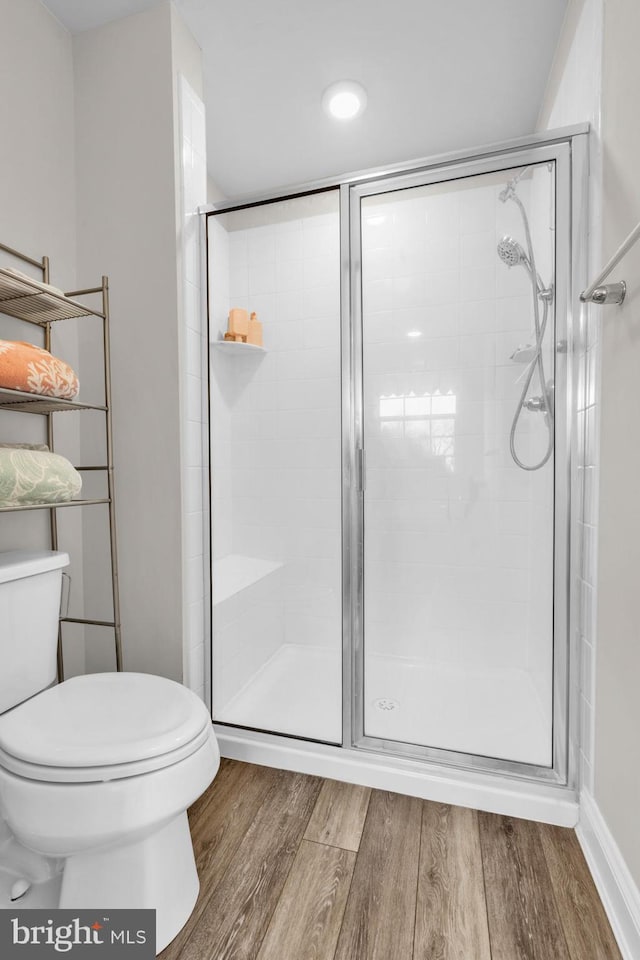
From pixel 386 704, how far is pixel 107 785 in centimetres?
99

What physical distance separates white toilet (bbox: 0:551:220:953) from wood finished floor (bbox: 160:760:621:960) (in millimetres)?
134

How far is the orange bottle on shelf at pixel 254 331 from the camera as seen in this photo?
182 cm

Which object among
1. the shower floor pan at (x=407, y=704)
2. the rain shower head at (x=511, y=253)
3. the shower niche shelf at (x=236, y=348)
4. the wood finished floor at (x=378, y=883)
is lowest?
the wood finished floor at (x=378, y=883)

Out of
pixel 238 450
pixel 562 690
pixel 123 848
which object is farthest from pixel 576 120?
pixel 123 848

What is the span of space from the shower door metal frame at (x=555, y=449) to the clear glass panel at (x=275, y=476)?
8 cm

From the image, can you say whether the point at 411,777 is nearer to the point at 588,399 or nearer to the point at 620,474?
the point at 620,474

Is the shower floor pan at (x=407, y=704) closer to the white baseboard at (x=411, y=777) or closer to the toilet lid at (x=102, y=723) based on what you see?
the white baseboard at (x=411, y=777)

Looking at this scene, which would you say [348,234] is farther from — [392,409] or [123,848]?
[123,848]

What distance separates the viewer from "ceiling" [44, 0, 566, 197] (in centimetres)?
161

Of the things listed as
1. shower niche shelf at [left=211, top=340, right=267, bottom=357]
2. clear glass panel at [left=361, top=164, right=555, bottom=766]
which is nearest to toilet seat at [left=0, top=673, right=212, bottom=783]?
clear glass panel at [left=361, top=164, right=555, bottom=766]

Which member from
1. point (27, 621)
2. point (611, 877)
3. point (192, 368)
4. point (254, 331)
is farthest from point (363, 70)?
point (611, 877)

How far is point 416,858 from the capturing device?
1.24m

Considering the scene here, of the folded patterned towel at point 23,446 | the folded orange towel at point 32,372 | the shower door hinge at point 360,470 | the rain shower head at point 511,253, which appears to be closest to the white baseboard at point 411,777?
the shower door hinge at point 360,470

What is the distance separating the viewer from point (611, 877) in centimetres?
109
